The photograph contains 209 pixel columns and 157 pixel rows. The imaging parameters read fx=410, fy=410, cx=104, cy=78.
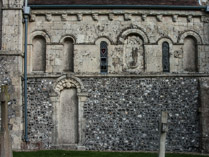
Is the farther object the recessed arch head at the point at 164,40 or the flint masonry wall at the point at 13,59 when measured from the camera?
the recessed arch head at the point at 164,40

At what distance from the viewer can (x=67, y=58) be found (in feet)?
63.6

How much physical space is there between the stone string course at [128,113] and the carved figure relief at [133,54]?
693 mm

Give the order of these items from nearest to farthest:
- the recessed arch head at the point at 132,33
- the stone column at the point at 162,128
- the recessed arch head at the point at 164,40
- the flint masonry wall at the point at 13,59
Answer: the stone column at the point at 162,128
the flint masonry wall at the point at 13,59
the recessed arch head at the point at 132,33
the recessed arch head at the point at 164,40

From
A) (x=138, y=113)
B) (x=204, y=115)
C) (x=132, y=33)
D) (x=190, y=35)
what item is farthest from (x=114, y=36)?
(x=204, y=115)

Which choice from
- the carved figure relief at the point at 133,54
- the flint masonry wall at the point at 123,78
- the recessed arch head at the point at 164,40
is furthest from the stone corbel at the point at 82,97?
the recessed arch head at the point at 164,40

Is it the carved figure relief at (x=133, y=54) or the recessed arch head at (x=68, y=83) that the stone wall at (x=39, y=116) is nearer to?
the recessed arch head at (x=68, y=83)

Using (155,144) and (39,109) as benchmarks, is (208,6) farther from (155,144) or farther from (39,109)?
(39,109)

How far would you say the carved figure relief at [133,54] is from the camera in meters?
19.3

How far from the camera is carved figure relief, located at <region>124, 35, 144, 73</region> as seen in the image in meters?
19.3

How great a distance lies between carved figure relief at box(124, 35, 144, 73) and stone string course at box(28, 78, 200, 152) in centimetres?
69

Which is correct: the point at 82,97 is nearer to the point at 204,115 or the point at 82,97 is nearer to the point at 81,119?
the point at 81,119

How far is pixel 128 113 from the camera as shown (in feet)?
61.3

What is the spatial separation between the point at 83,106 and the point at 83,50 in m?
2.63

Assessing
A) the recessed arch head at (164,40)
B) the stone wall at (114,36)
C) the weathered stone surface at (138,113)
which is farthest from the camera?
the recessed arch head at (164,40)
